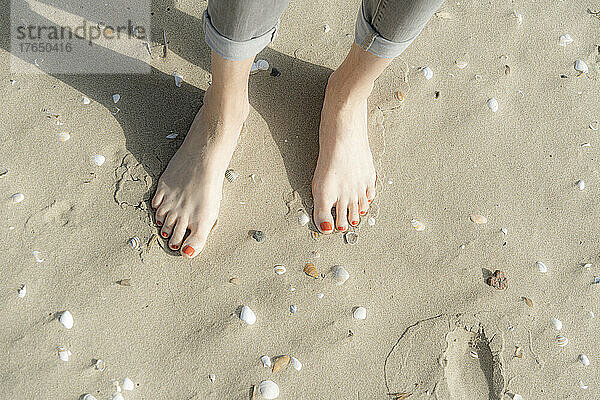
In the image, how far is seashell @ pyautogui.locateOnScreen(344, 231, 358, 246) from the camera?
195 centimetres

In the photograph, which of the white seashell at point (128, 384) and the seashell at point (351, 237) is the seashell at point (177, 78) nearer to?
the seashell at point (351, 237)

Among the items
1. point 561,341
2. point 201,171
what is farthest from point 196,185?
point 561,341

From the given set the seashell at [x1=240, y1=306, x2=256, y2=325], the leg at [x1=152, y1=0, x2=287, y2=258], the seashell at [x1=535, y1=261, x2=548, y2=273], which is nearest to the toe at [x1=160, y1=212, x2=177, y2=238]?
the leg at [x1=152, y1=0, x2=287, y2=258]

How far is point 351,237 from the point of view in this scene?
6.42 feet

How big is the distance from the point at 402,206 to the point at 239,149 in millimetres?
651

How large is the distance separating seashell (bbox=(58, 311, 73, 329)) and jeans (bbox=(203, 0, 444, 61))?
3.13 feet

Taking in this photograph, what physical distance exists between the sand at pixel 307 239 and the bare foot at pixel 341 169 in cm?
7

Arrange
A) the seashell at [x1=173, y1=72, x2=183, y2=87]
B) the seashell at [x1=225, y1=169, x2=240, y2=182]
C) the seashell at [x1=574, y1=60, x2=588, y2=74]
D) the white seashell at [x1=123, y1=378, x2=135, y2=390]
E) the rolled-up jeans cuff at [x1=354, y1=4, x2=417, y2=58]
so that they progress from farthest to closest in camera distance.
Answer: the seashell at [x1=574, y1=60, x2=588, y2=74] < the seashell at [x1=173, y1=72, x2=183, y2=87] < the seashell at [x1=225, y1=169, x2=240, y2=182] < the white seashell at [x1=123, y1=378, x2=135, y2=390] < the rolled-up jeans cuff at [x1=354, y1=4, x2=417, y2=58]

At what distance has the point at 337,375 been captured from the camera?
1756 millimetres

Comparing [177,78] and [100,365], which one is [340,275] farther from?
[177,78]

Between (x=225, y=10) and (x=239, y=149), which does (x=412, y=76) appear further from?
(x=225, y=10)

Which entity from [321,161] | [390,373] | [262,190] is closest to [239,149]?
[262,190]

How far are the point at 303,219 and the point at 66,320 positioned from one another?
0.85 m

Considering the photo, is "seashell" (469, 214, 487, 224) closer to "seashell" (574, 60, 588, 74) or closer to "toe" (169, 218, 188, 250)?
"seashell" (574, 60, 588, 74)
